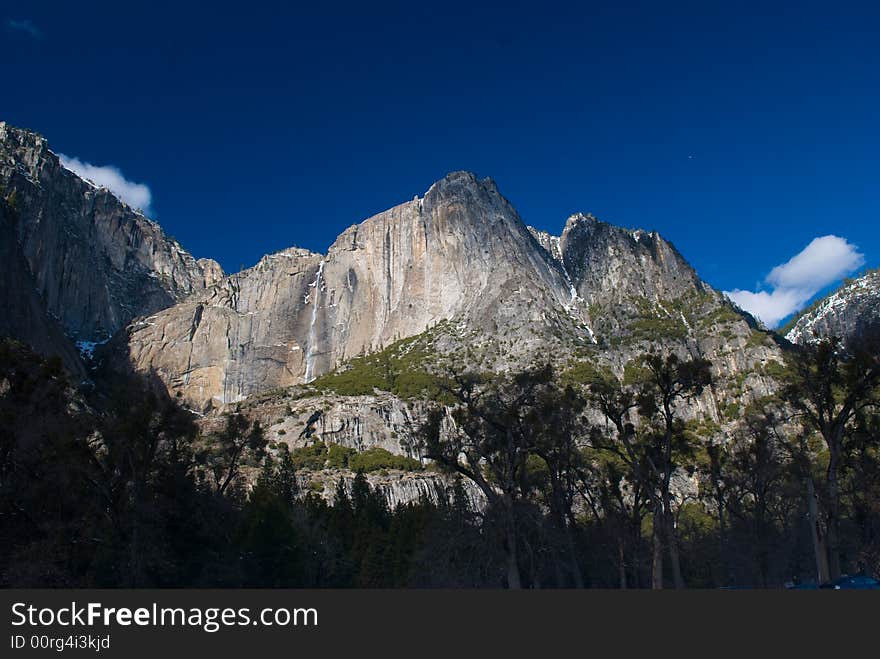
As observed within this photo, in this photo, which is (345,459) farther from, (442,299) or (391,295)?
(391,295)

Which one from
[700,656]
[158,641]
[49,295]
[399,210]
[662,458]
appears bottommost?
[700,656]

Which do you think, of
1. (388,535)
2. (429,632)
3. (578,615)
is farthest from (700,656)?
(388,535)

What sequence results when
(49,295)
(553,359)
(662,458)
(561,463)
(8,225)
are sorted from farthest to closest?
(49,295) → (553,359) → (8,225) → (561,463) → (662,458)

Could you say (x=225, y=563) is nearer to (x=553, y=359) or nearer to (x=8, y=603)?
(x=8, y=603)

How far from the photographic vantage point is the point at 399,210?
196 metres

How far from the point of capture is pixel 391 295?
614 feet

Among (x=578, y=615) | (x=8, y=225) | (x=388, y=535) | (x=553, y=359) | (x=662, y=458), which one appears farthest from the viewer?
(x=553, y=359)

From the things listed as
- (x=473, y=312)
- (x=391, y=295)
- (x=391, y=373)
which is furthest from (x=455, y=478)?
(x=391, y=295)

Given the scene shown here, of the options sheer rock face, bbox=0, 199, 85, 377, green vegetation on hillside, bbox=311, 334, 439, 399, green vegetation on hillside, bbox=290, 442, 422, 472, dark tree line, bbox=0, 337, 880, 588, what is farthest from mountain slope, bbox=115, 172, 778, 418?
dark tree line, bbox=0, 337, 880, 588

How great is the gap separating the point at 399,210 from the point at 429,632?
188 meters

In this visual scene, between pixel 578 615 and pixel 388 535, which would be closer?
pixel 578 615

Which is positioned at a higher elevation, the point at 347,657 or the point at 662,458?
the point at 662,458

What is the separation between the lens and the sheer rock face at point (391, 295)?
566 feet

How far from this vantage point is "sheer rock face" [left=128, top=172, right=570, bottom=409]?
17238 centimetres
